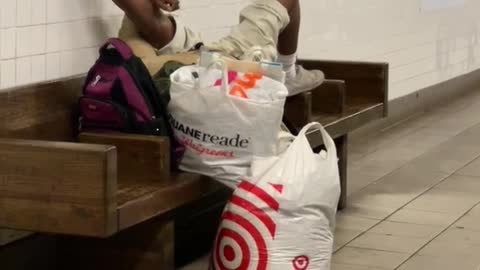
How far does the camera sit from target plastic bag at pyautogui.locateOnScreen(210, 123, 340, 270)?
3504 millimetres

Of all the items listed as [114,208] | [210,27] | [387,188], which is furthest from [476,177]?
[114,208]

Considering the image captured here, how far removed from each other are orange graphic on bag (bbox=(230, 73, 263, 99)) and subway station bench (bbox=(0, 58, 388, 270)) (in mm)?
307

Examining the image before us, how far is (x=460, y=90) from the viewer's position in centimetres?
944

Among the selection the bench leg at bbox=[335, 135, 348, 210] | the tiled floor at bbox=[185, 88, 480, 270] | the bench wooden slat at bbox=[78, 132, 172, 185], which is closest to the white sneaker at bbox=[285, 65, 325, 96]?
the bench leg at bbox=[335, 135, 348, 210]

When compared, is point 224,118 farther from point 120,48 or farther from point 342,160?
point 342,160

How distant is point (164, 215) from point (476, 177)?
2736 mm

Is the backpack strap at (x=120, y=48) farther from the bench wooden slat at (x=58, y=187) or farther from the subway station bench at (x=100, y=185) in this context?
the bench wooden slat at (x=58, y=187)

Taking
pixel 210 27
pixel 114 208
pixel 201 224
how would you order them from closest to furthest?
1. pixel 114 208
2. pixel 201 224
3. pixel 210 27

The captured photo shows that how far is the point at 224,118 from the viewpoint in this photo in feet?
11.7

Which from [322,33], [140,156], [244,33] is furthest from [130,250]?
[322,33]

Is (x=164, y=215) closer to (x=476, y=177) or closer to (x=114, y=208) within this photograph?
(x=114, y=208)

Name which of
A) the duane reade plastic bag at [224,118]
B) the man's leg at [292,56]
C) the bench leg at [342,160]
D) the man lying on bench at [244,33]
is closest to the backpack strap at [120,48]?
the duane reade plastic bag at [224,118]

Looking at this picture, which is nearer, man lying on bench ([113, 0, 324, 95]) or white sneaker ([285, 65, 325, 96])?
man lying on bench ([113, 0, 324, 95])

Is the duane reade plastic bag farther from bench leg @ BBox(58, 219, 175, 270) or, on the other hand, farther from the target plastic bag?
bench leg @ BBox(58, 219, 175, 270)
